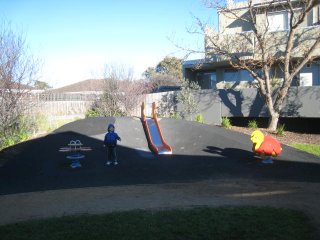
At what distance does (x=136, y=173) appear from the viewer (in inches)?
481

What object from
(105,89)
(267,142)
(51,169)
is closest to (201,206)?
(267,142)

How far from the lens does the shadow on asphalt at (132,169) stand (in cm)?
1098

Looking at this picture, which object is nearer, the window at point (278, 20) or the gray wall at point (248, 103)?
the gray wall at point (248, 103)

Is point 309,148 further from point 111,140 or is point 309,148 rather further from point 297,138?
point 111,140

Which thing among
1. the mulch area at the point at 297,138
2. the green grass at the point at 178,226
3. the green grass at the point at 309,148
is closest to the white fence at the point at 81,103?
the mulch area at the point at 297,138

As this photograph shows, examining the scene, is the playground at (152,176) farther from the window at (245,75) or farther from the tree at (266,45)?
the window at (245,75)

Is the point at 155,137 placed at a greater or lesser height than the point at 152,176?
greater

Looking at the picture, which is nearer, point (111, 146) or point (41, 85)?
point (111, 146)

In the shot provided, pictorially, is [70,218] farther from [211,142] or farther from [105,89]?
[105,89]

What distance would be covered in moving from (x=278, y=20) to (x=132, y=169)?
16629 millimetres

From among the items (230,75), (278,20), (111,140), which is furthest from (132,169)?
(278,20)

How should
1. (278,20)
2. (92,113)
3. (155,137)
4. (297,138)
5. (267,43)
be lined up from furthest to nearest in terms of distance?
(278,20) → (92,113) → (267,43) → (297,138) → (155,137)

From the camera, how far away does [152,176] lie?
38.6 feet

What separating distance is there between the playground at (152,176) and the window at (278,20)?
10022 mm
